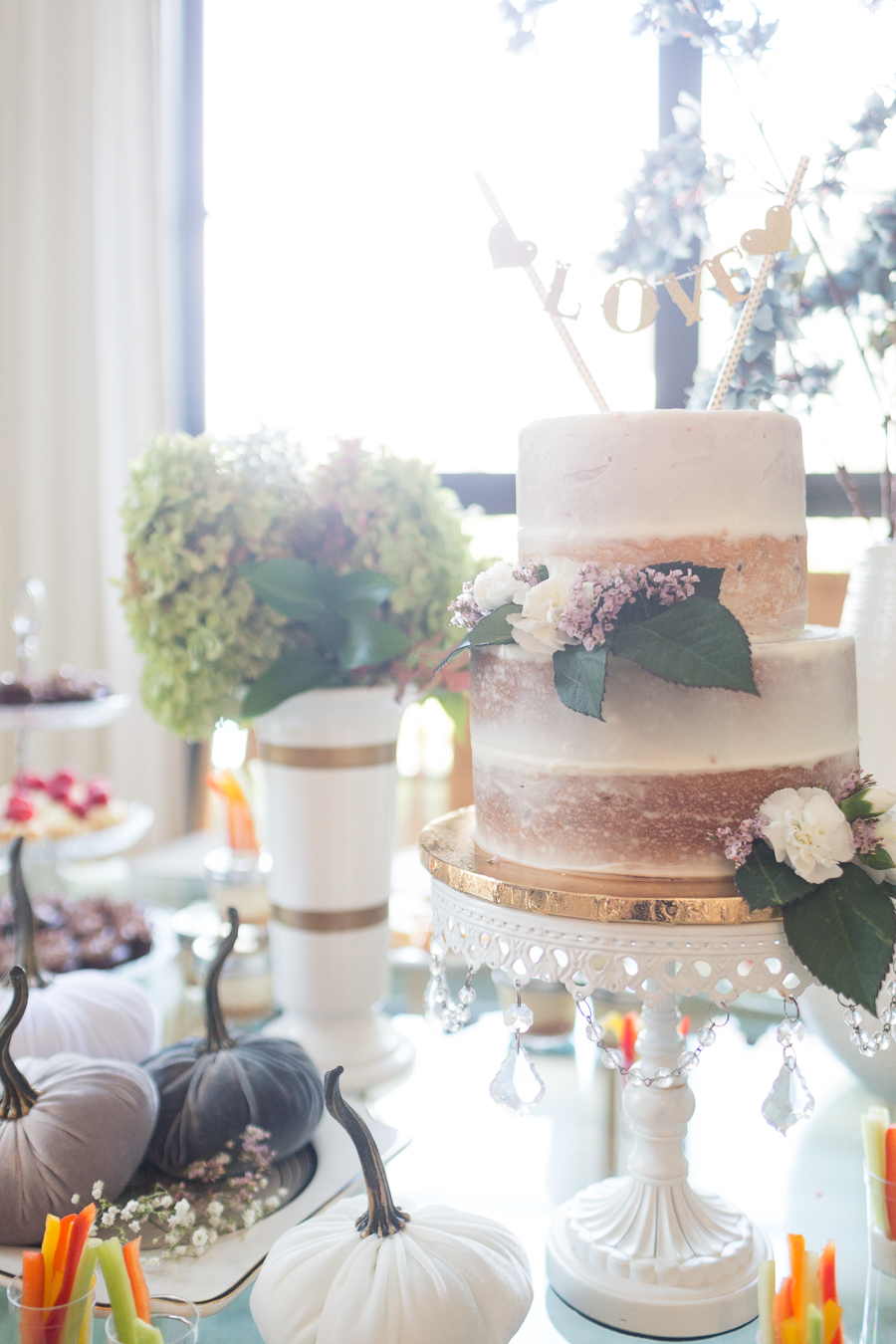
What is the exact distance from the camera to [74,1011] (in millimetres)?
1117

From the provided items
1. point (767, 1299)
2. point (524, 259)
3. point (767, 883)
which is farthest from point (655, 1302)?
point (524, 259)

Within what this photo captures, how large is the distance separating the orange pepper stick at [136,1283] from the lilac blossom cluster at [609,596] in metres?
0.53

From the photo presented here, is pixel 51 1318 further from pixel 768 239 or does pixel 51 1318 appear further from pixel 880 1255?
pixel 768 239

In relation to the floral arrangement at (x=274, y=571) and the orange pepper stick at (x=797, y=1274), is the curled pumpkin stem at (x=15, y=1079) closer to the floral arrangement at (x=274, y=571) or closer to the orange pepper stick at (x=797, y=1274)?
the floral arrangement at (x=274, y=571)

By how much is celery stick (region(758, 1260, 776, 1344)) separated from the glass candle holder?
0.16 metres

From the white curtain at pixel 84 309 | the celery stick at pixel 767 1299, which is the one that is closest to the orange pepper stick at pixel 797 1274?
the celery stick at pixel 767 1299

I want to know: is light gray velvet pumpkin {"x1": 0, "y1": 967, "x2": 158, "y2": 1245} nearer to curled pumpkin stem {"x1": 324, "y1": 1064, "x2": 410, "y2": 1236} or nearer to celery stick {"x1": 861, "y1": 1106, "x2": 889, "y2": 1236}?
curled pumpkin stem {"x1": 324, "y1": 1064, "x2": 410, "y2": 1236}

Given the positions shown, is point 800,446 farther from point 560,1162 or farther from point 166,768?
point 166,768

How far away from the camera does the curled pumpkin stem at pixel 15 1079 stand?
33.4 inches

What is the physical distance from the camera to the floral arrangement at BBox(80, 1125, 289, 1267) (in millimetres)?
899

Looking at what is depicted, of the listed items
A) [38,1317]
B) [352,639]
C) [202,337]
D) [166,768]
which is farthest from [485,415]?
[38,1317]

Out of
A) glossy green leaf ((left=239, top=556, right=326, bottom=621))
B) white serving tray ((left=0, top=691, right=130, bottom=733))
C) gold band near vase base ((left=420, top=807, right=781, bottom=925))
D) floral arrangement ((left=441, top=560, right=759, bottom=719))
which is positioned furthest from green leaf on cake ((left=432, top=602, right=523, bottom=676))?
white serving tray ((left=0, top=691, right=130, bottom=733))

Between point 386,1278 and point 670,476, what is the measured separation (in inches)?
24.2

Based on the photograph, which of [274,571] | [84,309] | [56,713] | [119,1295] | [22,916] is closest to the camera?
[119,1295]
